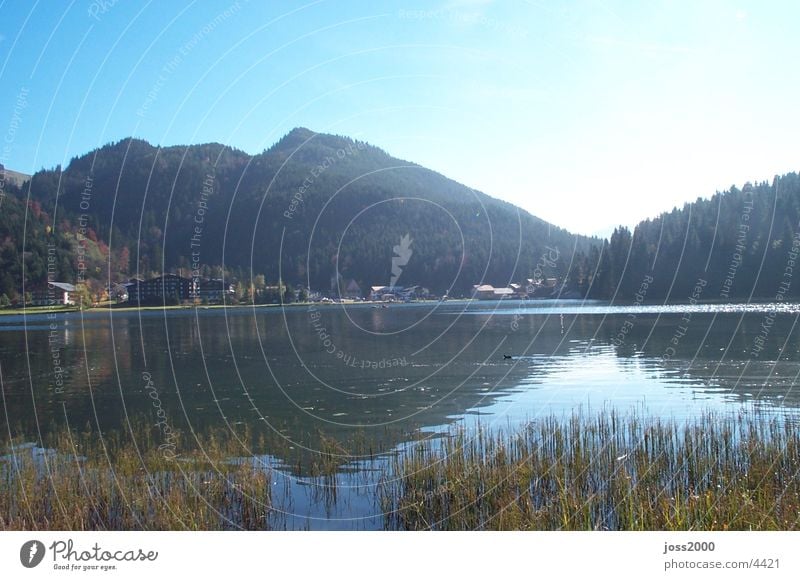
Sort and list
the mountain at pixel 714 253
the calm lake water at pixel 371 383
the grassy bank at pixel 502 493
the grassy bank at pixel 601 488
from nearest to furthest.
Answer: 1. the grassy bank at pixel 601 488
2. the grassy bank at pixel 502 493
3. the calm lake water at pixel 371 383
4. the mountain at pixel 714 253

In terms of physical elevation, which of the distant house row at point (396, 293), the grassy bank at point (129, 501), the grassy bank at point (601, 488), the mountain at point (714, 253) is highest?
the mountain at point (714, 253)

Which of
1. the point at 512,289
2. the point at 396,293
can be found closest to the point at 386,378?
the point at 512,289

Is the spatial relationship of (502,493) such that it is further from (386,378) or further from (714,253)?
(714,253)

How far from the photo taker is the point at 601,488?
28.5 ft

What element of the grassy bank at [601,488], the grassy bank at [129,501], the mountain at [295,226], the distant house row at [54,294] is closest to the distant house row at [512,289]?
the mountain at [295,226]

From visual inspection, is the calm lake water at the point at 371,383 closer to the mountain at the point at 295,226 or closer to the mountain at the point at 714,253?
the mountain at the point at 714,253

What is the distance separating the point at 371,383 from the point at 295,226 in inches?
3195

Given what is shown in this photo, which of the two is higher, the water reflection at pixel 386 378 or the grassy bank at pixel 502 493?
the grassy bank at pixel 502 493

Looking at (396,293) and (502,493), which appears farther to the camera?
(396,293)

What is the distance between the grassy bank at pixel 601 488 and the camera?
7.23 meters

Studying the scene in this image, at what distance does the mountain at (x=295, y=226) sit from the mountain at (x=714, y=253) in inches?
274

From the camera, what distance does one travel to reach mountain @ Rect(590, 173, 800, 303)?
76.7 m

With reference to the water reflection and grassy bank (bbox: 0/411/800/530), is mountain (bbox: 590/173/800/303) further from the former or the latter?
grassy bank (bbox: 0/411/800/530)
